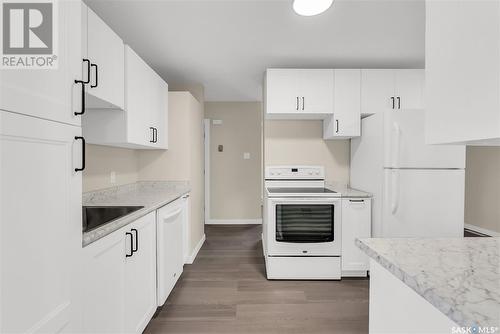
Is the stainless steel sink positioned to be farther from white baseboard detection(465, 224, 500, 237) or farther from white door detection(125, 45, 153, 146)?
white baseboard detection(465, 224, 500, 237)

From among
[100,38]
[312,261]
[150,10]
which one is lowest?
[312,261]

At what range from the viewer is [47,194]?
860 mm

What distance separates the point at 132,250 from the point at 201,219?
91.4 inches

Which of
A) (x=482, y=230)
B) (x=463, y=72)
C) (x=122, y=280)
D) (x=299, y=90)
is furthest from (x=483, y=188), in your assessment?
(x=122, y=280)

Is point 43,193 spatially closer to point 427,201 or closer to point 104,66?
point 104,66

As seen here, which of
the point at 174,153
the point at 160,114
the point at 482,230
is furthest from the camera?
the point at 482,230

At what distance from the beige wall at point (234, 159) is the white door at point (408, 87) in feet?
8.47

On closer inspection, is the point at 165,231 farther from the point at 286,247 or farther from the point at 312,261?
the point at 312,261

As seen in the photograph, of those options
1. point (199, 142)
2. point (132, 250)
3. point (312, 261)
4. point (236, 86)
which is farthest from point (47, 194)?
point (236, 86)

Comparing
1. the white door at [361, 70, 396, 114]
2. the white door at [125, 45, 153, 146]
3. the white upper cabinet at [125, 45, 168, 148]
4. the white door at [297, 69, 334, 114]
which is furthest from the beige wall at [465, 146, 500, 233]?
the white door at [125, 45, 153, 146]

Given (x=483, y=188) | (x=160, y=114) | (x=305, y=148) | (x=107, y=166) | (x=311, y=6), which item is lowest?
(x=483, y=188)

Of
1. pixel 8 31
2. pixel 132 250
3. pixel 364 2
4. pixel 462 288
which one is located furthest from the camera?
pixel 364 2

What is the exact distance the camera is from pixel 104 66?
5.59 feet

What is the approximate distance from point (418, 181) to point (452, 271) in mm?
2193
